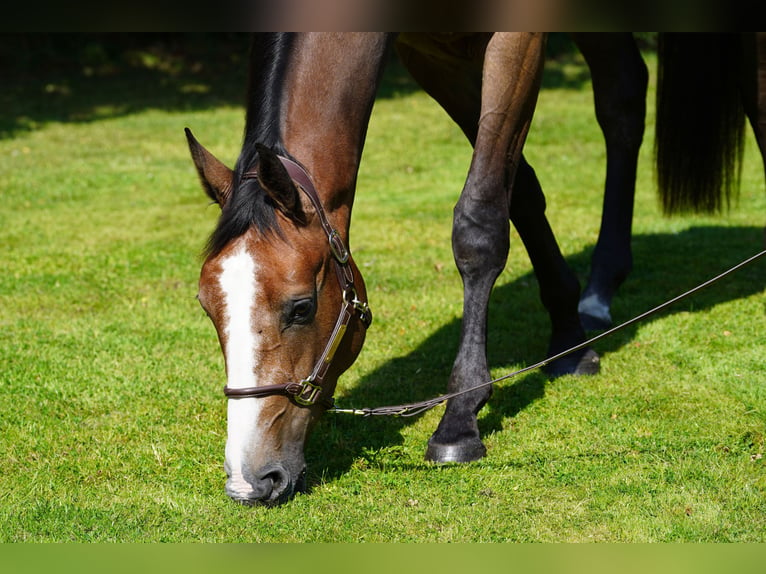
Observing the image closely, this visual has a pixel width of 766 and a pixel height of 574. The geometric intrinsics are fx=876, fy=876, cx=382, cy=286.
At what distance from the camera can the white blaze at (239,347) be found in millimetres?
3195

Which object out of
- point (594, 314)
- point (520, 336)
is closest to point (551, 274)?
point (520, 336)

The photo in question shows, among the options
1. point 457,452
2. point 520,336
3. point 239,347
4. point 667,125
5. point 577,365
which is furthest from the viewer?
point 667,125

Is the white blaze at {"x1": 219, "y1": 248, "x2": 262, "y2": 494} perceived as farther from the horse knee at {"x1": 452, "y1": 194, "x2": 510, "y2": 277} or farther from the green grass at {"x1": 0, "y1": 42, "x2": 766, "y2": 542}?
the horse knee at {"x1": 452, "y1": 194, "x2": 510, "y2": 277}

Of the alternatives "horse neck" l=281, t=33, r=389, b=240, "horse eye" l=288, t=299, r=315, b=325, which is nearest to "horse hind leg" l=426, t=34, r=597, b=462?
"horse neck" l=281, t=33, r=389, b=240

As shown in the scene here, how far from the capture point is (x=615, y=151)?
232 inches

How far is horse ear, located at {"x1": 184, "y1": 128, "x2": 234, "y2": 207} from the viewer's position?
11.4ft

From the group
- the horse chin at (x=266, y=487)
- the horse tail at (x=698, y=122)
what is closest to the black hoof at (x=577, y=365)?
the horse tail at (x=698, y=122)

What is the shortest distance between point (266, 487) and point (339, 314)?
73 cm

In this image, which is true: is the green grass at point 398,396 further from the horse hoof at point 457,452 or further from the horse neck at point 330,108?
the horse neck at point 330,108

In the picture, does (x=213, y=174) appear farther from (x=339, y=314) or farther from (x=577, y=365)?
(x=577, y=365)

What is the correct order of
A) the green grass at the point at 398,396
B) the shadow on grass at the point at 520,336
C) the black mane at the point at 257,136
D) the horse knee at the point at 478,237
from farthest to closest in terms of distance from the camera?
the shadow on grass at the point at 520,336
the horse knee at the point at 478,237
the green grass at the point at 398,396
the black mane at the point at 257,136

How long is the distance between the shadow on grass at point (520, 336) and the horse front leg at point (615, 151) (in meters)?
0.27

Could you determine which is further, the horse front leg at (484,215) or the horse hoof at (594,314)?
the horse hoof at (594,314)
